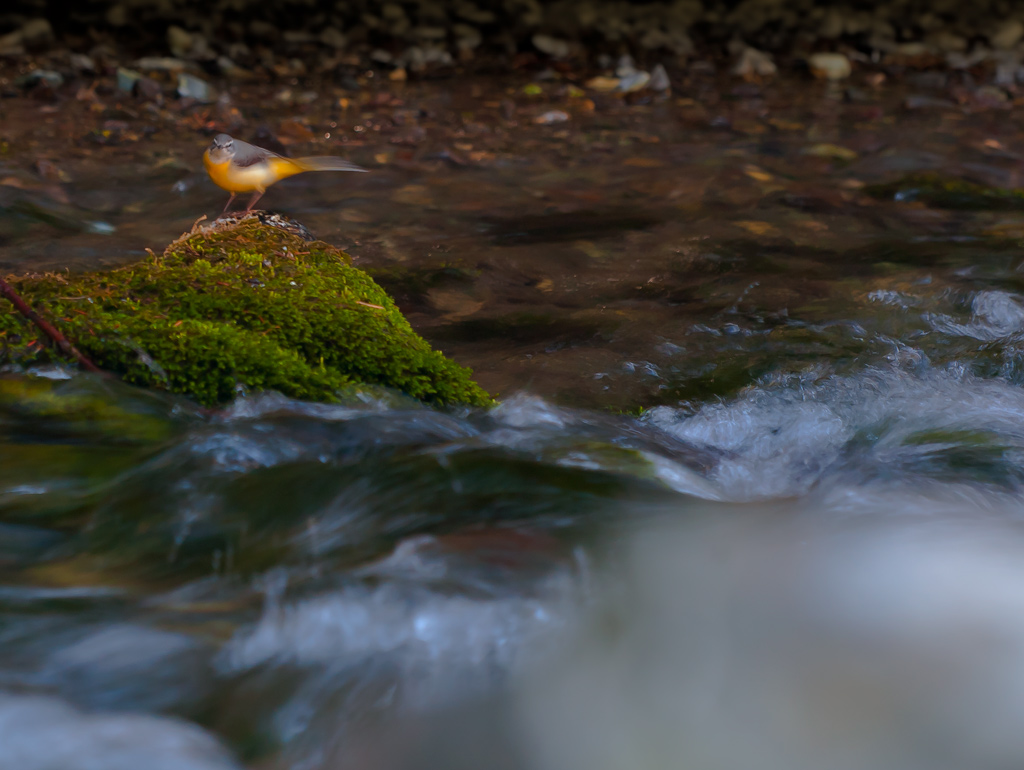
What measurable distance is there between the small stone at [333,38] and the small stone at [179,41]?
138 centimetres

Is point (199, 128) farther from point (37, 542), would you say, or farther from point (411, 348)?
point (37, 542)

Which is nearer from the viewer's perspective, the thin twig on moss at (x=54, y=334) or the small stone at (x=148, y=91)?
the thin twig on moss at (x=54, y=334)

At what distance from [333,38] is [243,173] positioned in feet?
21.3

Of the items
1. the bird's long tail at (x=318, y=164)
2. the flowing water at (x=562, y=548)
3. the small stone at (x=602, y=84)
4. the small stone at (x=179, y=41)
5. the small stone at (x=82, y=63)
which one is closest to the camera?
the flowing water at (x=562, y=548)

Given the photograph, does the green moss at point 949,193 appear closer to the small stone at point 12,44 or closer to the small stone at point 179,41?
the small stone at point 179,41

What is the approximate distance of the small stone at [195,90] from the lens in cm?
814

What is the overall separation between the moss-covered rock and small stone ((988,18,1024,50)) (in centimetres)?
972

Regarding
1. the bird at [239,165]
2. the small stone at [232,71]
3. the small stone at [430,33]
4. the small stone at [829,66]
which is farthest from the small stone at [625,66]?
the bird at [239,165]

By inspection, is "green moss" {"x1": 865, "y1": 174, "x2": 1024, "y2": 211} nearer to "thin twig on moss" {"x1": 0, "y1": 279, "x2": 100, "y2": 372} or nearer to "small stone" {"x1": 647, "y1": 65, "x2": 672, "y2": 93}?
"small stone" {"x1": 647, "y1": 65, "x2": 672, "y2": 93}

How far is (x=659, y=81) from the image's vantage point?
29.6ft

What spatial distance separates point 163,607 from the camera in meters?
2.36

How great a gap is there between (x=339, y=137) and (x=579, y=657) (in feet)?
19.5

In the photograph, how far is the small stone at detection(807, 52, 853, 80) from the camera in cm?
954

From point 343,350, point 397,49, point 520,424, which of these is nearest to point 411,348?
point 343,350
